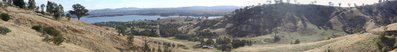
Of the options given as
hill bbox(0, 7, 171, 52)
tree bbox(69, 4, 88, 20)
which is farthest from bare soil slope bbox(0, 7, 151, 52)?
tree bbox(69, 4, 88, 20)

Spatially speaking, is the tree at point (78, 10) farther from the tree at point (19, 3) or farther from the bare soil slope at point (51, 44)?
the bare soil slope at point (51, 44)

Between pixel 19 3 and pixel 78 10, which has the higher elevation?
pixel 19 3

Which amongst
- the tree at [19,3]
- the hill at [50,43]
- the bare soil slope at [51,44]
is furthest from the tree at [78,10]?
the bare soil slope at [51,44]

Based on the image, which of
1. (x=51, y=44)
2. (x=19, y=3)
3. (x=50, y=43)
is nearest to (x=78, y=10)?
(x=19, y=3)

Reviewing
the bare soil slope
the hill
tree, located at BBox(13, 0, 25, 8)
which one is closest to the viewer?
the bare soil slope

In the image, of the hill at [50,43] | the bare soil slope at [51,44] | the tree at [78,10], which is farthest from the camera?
the tree at [78,10]

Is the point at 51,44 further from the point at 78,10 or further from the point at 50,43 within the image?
the point at 78,10

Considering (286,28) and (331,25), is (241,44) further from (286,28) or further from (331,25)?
(331,25)

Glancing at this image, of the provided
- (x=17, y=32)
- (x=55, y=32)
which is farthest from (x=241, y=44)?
(x=17, y=32)

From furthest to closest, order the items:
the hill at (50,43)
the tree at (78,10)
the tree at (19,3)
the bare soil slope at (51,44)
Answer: the tree at (78,10) < the tree at (19,3) < the hill at (50,43) < the bare soil slope at (51,44)

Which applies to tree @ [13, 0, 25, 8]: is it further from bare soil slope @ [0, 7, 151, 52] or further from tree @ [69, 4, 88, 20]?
bare soil slope @ [0, 7, 151, 52]

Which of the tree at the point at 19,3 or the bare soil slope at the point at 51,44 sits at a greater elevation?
the tree at the point at 19,3

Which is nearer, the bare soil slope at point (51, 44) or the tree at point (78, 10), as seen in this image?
the bare soil slope at point (51, 44)
